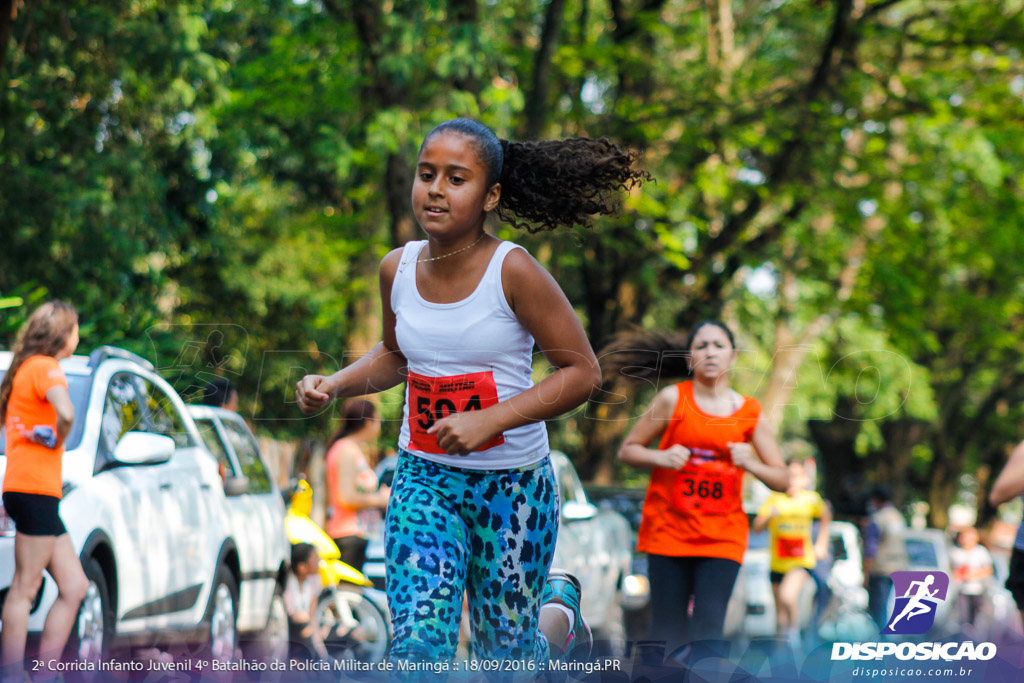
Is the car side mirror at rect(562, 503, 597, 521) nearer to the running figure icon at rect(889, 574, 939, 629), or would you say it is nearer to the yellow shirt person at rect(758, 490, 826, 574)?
the running figure icon at rect(889, 574, 939, 629)

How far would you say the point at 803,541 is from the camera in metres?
9.73

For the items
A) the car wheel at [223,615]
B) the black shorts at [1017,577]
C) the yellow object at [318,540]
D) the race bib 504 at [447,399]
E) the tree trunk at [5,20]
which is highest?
the tree trunk at [5,20]

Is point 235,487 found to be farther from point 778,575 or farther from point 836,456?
point 836,456

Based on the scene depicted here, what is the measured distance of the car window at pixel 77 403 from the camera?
5.36m

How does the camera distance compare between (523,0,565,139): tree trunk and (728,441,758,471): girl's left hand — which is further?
(523,0,565,139): tree trunk

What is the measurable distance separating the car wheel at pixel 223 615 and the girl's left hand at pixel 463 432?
A: 145 inches

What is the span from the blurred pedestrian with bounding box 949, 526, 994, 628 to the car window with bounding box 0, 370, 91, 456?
12.0 meters

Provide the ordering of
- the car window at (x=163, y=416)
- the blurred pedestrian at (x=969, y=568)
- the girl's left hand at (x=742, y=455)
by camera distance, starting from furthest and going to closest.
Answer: the blurred pedestrian at (x=969, y=568) → the car window at (x=163, y=416) → the girl's left hand at (x=742, y=455)

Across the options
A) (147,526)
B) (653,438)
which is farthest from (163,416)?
(653,438)

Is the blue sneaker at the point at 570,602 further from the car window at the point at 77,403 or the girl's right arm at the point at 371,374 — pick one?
the car window at the point at 77,403

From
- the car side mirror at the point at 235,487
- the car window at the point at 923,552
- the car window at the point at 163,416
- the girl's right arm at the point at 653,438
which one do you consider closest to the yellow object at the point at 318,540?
the car side mirror at the point at 235,487

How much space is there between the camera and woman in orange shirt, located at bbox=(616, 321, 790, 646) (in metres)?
5.25

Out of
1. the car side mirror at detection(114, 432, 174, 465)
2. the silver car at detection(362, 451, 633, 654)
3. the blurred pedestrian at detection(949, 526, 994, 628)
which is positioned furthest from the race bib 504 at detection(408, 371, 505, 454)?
the blurred pedestrian at detection(949, 526, 994, 628)

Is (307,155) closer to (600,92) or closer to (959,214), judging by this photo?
(600,92)
